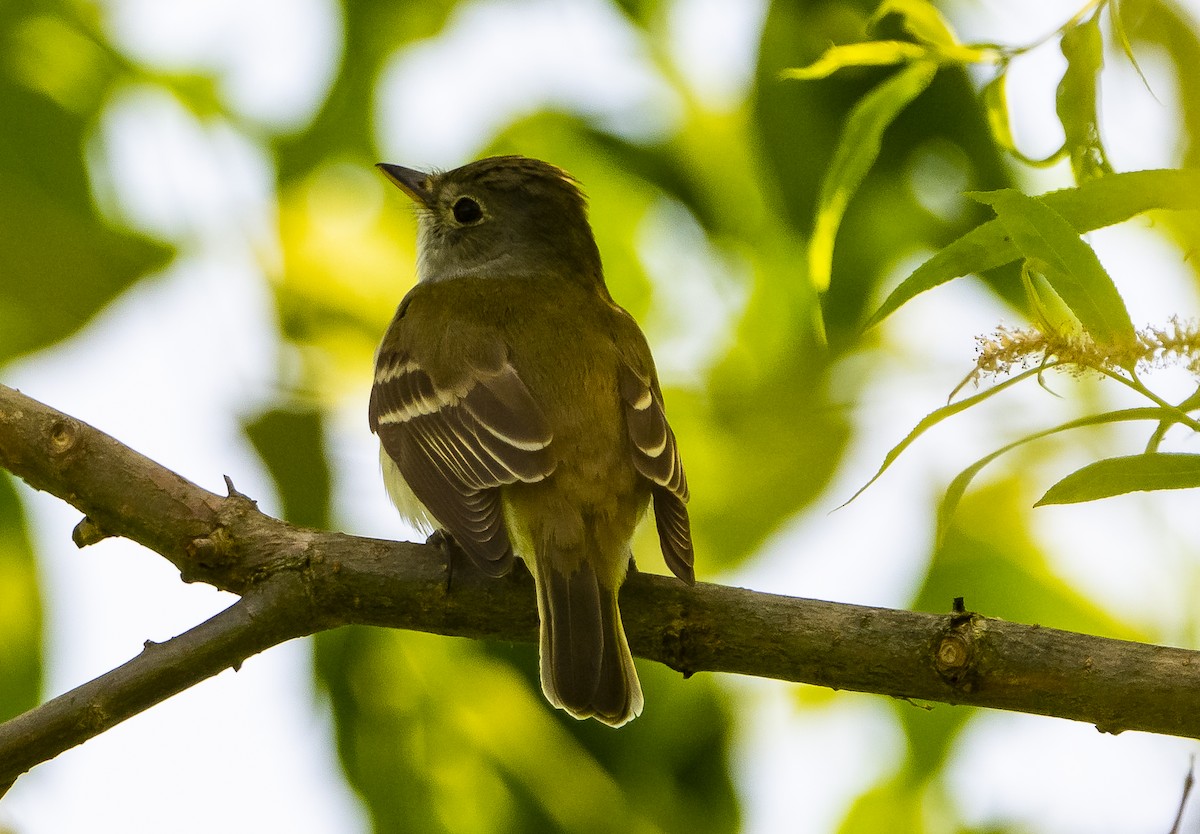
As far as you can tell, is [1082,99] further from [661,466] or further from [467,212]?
[467,212]

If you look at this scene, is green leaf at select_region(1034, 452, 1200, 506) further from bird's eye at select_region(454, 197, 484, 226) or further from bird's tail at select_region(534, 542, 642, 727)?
bird's eye at select_region(454, 197, 484, 226)

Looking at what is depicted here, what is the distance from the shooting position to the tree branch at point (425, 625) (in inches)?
104

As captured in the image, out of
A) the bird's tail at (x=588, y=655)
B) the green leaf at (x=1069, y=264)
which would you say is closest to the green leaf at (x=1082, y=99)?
the green leaf at (x=1069, y=264)

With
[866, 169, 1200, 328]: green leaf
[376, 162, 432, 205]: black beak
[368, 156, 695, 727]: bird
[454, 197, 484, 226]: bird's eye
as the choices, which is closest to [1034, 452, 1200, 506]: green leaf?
[866, 169, 1200, 328]: green leaf

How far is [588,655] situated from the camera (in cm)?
337

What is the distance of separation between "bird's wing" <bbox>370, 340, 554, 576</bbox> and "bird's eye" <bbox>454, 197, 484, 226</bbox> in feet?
4.17

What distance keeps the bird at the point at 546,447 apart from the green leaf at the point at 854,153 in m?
1.01

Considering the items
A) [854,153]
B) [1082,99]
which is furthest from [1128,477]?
[854,153]

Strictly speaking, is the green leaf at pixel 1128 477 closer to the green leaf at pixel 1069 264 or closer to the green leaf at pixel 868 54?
the green leaf at pixel 1069 264

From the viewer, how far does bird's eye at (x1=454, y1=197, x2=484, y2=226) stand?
560cm

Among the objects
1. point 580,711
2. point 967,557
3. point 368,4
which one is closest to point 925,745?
point 967,557

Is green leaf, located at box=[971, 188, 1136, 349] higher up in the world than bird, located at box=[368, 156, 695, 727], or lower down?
lower down

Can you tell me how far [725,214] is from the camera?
393cm

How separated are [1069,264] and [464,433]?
7.63 feet
